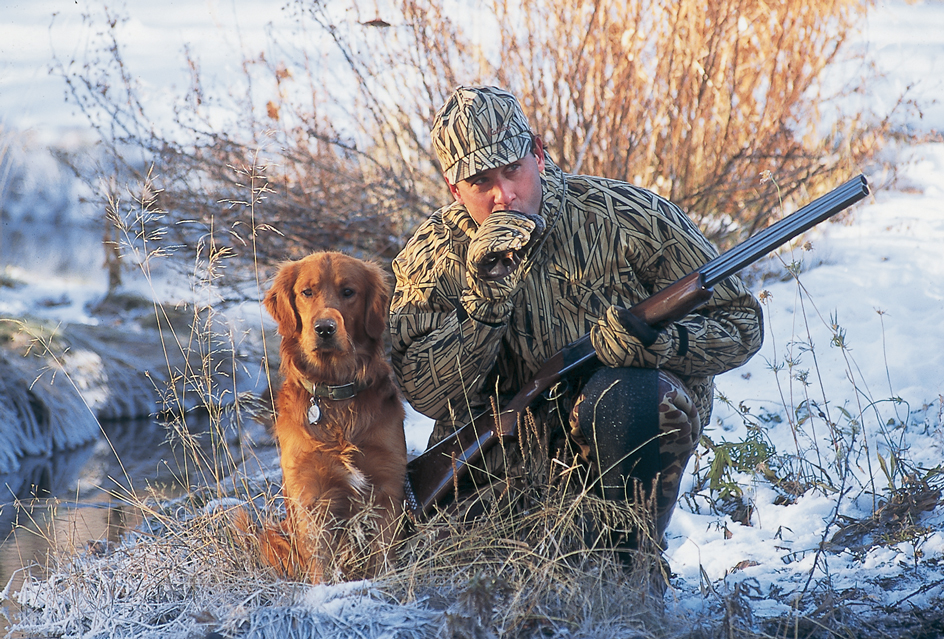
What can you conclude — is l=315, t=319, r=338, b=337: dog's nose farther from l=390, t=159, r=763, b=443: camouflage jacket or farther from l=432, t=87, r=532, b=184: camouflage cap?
l=432, t=87, r=532, b=184: camouflage cap

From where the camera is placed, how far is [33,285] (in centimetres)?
830

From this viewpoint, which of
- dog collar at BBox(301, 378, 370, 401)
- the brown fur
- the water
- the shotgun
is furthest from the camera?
the water

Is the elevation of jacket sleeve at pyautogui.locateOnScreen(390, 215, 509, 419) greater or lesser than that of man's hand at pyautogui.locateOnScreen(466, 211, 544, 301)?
lesser

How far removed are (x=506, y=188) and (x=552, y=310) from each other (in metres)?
0.42

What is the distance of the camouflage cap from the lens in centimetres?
255

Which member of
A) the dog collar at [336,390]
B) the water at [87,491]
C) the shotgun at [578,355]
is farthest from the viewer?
the water at [87,491]

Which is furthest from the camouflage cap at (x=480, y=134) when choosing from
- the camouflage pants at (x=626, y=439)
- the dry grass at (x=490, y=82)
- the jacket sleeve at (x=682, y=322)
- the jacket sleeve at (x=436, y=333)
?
the dry grass at (x=490, y=82)

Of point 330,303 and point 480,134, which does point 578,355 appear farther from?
point 330,303

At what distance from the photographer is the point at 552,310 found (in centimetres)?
277

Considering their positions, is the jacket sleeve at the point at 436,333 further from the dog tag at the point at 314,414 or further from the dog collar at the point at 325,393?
the dog tag at the point at 314,414

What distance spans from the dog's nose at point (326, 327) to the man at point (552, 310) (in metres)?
0.21

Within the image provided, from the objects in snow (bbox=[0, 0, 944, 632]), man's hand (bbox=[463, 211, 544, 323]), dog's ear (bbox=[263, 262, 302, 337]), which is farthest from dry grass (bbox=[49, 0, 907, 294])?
man's hand (bbox=[463, 211, 544, 323])

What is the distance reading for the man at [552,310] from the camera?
8.04ft

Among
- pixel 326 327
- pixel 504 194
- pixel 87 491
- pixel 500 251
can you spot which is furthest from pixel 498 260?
pixel 87 491
